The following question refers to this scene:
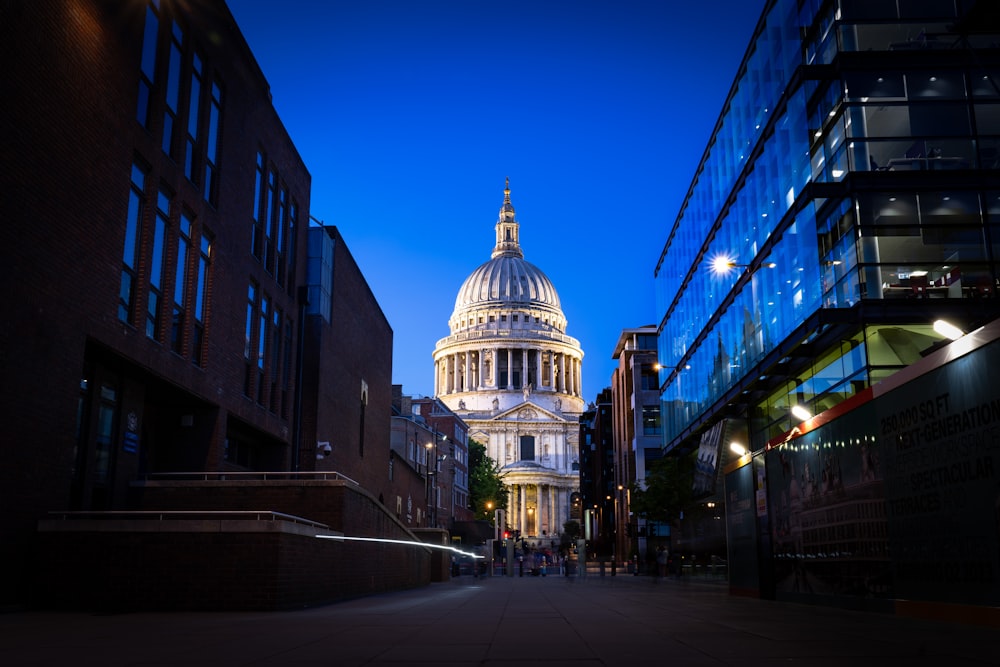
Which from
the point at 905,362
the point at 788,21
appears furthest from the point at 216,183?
the point at 905,362

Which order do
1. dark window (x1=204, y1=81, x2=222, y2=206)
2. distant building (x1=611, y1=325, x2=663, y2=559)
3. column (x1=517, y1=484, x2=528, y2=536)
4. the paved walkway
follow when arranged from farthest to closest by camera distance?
1. column (x1=517, y1=484, x2=528, y2=536)
2. distant building (x1=611, y1=325, x2=663, y2=559)
3. dark window (x1=204, y1=81, x2=222, y2=206)
4. the paved walkway

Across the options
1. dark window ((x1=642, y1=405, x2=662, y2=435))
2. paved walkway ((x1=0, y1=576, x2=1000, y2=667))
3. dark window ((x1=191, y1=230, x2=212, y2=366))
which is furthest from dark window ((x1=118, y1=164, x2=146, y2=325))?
dark window ((x1=642, y1=405, x2=662, y2=435))

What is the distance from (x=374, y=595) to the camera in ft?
103

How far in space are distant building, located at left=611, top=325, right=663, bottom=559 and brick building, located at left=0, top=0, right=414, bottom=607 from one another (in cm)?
4292

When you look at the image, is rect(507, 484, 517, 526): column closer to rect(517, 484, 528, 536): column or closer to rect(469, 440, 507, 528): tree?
rect(517, 484, 528, 536): column

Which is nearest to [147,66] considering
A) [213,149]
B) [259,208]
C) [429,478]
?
[213,149]

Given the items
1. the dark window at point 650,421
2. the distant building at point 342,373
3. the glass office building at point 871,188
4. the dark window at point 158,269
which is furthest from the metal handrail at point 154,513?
the dark window at point 650,421

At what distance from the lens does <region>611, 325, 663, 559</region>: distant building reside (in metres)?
83.3

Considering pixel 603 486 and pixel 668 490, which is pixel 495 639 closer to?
pixel 668 490

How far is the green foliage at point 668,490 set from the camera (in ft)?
182

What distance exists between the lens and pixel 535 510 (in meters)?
182

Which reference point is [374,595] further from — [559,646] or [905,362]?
[559,646]

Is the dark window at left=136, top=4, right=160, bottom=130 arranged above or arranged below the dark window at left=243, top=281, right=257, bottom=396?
above

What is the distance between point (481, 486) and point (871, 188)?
104147 millimetres
